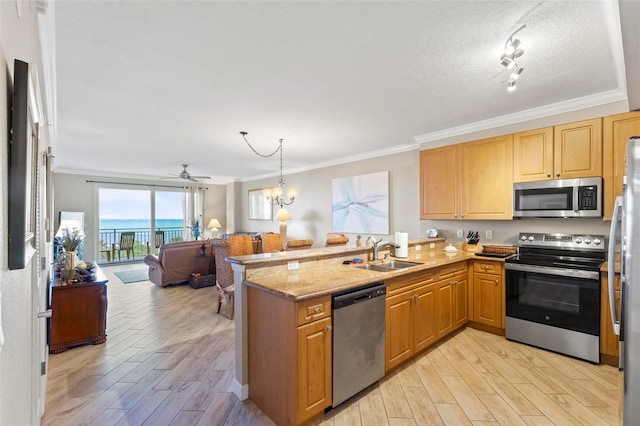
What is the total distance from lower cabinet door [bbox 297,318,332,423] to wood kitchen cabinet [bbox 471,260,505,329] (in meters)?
2.41

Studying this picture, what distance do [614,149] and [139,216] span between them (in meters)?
10.4

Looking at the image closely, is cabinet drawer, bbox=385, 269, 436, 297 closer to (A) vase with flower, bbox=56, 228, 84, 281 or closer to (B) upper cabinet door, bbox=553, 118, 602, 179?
(B) upper cabinet door, bbox=553, 118, 602, 179

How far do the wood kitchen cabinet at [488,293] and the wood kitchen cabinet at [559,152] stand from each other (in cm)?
113

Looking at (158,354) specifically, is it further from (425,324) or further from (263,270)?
(425,324)

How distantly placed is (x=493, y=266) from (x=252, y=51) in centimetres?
343

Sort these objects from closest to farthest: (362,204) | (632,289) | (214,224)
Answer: (632,289), (362,204), (214,224)

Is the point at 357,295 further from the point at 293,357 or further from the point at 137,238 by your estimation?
the point at 137,238

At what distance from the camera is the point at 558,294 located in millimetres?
3062

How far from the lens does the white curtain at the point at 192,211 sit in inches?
373

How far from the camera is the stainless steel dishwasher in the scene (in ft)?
7.14

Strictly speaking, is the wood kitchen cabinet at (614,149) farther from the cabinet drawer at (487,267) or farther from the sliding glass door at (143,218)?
the sliding glass door at (143,218)

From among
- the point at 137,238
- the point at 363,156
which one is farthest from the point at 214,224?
Result: the point at 363,156

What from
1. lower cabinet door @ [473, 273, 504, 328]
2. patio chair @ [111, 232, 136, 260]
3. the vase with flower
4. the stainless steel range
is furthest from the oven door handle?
patio chair @ [111, 232, 136, 260]

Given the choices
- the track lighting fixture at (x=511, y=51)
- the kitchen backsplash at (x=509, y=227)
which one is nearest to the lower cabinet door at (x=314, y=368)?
the track lighting fixture at (x=511, y=51)
